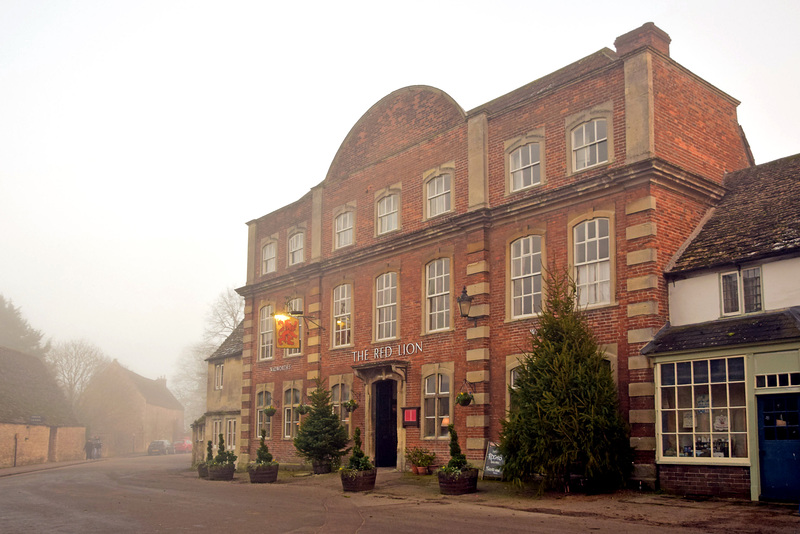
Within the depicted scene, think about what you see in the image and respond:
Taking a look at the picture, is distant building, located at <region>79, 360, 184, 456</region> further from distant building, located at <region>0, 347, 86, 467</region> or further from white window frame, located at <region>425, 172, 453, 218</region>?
white window frame, located at <region>425, 172, 453, 218</region>

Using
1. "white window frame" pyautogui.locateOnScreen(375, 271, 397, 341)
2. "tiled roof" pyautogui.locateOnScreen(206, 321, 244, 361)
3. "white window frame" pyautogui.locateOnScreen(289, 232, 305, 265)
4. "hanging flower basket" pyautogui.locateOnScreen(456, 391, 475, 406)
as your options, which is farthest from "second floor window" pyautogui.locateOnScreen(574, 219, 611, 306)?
"tiled roof" pyautogui.locateOnScreen(206, 321, 244, 361)

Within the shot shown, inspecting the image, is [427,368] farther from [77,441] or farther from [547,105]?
[77,441]

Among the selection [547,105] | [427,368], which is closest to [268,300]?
[427,368]

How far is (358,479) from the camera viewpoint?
19.7m

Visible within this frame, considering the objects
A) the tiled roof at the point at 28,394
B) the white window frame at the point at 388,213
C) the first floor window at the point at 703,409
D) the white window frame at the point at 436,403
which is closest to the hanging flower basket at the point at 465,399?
the white window frame at the point at 436,403

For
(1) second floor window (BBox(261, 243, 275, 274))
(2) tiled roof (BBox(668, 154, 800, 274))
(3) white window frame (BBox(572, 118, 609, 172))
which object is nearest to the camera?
(2) tiled roof (BBox(668, 154, 800, 274))

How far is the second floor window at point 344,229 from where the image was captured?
90.9ft

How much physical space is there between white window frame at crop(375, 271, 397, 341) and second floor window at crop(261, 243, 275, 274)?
7.83m

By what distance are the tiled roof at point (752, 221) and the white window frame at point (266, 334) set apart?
18.5 m

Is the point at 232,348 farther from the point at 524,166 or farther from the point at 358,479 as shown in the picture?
the point at 524,166

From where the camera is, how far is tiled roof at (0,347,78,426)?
50.3m

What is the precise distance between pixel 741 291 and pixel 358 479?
1034 centimetres

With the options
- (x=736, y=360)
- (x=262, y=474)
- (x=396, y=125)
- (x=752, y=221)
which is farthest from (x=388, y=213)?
(x=736, y=360)

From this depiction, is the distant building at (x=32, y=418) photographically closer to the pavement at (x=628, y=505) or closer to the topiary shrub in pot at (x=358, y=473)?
the topiary shrub in pot at (x=358, y=473)
